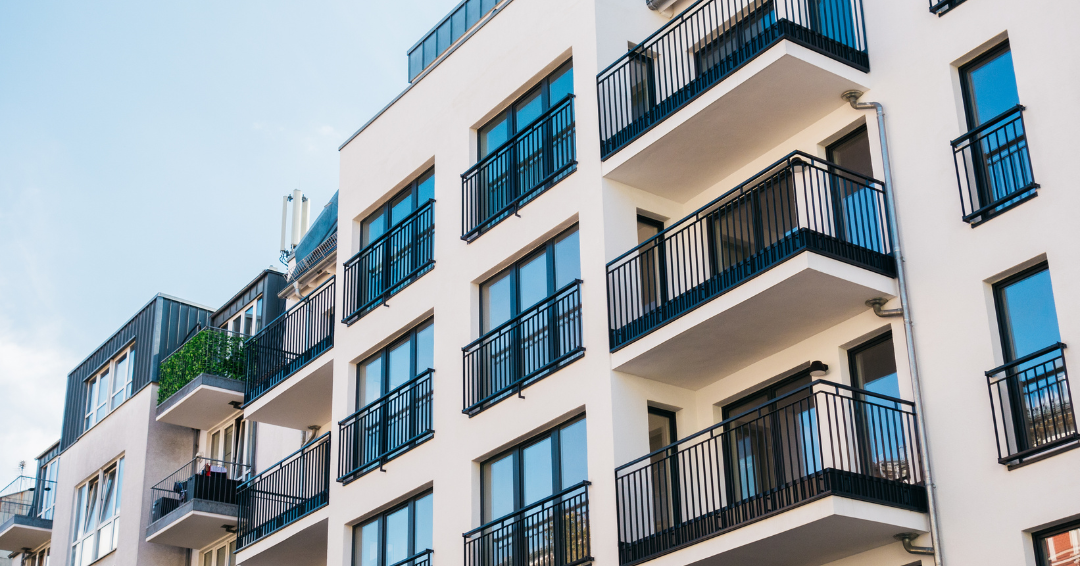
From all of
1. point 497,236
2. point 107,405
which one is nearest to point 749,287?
point 497,236

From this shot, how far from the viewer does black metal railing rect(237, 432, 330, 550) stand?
88.8ft

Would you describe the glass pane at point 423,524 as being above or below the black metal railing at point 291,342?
below

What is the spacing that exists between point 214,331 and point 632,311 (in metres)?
16.9

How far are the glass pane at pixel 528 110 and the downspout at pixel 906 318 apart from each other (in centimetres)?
646

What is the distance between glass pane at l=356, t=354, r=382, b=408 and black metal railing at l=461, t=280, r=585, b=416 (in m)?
3.59

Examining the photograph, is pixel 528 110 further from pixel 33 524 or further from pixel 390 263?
pixel 33 524

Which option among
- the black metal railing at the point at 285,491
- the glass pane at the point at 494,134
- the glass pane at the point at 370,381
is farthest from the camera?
the black metal railing at the point at 285,491

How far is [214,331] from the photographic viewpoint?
34.0 metres

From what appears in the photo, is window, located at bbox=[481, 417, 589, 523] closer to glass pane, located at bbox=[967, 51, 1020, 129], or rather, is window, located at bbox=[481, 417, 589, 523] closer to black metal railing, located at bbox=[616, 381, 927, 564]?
black metal railing, located at bbox=[616, 381, 927, 564]

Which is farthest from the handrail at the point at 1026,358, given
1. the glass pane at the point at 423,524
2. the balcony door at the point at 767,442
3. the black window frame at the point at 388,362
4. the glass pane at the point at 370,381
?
the glass pane at the point at 370,381

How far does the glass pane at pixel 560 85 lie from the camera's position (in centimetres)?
2302

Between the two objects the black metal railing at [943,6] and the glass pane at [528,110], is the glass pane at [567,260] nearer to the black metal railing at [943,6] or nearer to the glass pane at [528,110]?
the glass pane at [528,110]

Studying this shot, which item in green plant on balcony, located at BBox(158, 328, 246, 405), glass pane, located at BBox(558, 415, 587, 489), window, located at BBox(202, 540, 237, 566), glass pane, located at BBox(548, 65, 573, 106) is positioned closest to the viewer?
glass pane, located at BBox(558, 415, 587, 489)

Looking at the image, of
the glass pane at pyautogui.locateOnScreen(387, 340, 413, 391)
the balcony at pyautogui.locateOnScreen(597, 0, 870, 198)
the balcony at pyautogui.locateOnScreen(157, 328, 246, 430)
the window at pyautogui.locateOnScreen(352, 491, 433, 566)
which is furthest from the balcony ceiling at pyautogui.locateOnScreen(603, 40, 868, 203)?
the balcony at pyautogui.locateOnScreen(157, 328, 246, 430)
